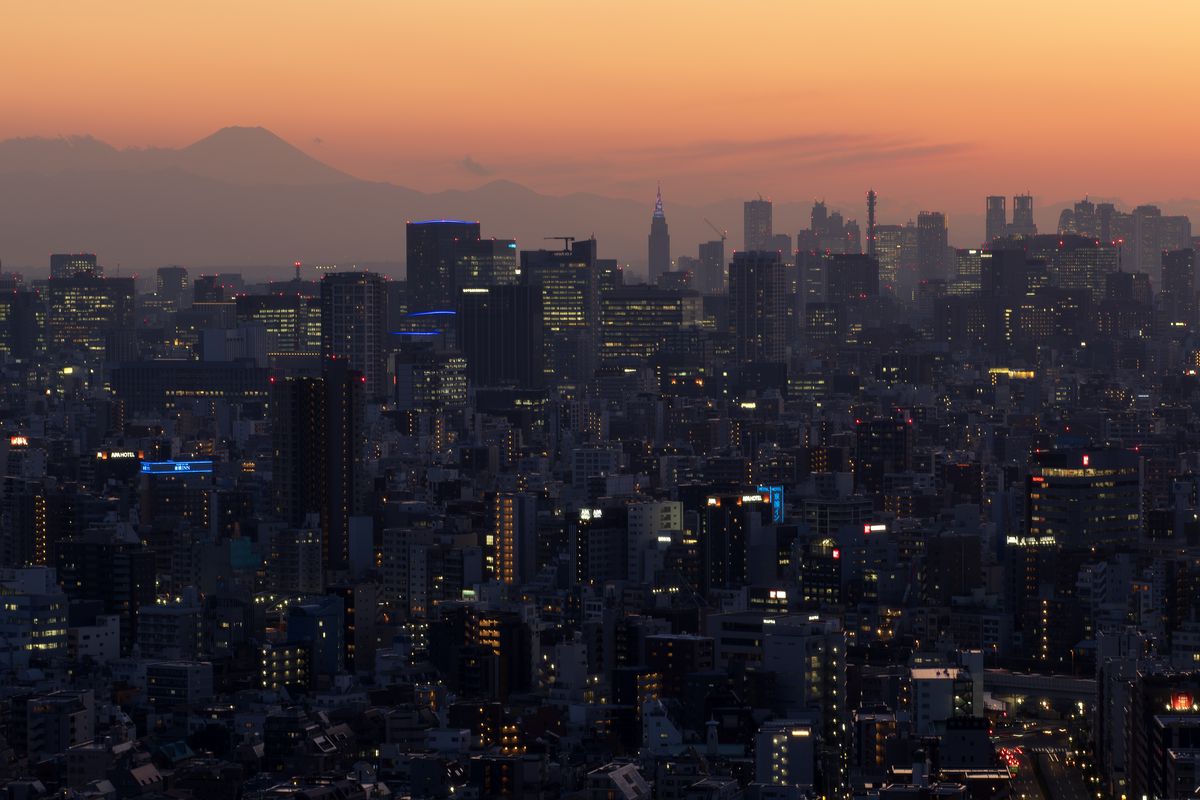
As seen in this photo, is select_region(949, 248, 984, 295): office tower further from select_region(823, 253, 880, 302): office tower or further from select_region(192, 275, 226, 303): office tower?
select_region(192, 275, 226, 303): office tower

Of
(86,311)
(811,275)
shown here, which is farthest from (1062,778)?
(811,275)

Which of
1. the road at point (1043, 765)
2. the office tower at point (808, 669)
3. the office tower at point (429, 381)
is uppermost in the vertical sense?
the office tower at point (808, 669)

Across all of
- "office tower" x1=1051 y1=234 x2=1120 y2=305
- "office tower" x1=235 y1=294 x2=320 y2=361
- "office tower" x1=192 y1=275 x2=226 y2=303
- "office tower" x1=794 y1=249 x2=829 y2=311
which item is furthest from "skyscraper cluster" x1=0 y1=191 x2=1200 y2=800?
"office tower" x1=794 y1=249 x2=829 y2=311

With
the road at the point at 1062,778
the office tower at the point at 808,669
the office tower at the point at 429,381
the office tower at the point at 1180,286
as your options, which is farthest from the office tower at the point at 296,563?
the office tower at the point at 1180,286

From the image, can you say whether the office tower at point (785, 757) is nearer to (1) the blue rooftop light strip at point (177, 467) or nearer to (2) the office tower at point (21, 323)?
(1) the blue rooftop light strip at point (177, 467)

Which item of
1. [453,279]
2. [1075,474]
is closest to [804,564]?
[1075,474]

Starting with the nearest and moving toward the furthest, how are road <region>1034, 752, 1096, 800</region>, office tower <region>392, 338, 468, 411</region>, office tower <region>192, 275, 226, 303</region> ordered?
road <region>1034, 752, 1096, 800</region>, office tower <region>392, 338, 468, 411</region>, office tower <region>192, 275, 226, 303</region>
